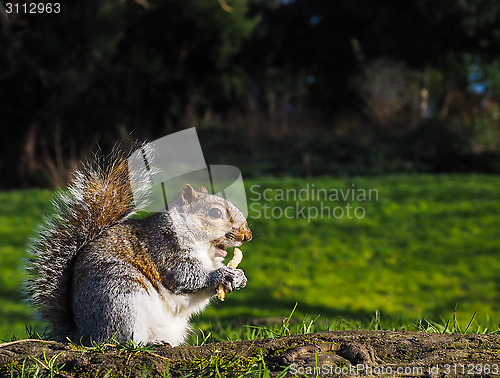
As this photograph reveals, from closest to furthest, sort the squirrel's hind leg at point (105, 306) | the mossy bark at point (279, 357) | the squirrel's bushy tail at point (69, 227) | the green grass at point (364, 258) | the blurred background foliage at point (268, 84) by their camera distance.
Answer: the mossy bark at point (279, 357), the squirrel's hind leg at point (105, 306), the squirrel's bushy tail at point (69, 227), the green grass at point (364, 258), the blurred background foliage at point (268, 84)

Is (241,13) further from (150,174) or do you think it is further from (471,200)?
(150,174)

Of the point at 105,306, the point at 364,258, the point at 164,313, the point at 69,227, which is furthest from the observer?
the point at 364,258

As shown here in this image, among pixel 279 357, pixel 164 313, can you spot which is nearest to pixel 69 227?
pixel 164 313

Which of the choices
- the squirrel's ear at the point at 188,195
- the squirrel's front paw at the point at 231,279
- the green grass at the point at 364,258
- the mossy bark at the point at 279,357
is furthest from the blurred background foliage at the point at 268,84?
the mossy bark at the point at 279,357

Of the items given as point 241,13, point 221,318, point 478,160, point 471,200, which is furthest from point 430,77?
point 221,318

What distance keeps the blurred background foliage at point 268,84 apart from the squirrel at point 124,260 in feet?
Result: 33.0

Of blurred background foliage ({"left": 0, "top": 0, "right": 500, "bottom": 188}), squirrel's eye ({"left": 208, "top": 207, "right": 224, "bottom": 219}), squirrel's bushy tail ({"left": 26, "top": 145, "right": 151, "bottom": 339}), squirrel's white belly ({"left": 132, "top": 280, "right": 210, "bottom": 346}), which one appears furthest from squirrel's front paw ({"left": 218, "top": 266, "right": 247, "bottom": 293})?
blurred background foliage ({"left": 0, "top": 0, "right": 500, "bottom": 188})

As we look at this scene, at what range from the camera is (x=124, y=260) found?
196 cm

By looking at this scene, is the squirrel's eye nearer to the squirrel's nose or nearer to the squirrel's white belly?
the squirrel's nose

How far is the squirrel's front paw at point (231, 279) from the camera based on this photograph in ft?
6.27

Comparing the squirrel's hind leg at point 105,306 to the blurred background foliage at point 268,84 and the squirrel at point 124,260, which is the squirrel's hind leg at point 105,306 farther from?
the blurred background foliage at point 268,84

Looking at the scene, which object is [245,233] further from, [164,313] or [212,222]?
[164,313]

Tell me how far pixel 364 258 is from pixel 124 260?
563cm

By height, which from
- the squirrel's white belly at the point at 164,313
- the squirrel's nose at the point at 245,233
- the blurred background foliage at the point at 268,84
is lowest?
the squirrel's white belly at the point at 164,313
